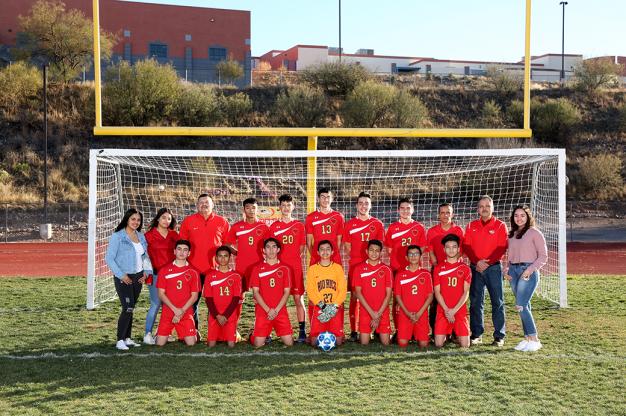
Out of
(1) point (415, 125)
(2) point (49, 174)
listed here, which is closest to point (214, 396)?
(2) point (49, 174)

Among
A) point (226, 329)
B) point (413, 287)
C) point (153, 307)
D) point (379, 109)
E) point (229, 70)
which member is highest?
point (229, 70)

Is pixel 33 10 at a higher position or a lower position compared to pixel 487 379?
higher

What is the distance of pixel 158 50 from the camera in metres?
30.3

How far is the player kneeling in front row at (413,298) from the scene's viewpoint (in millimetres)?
5852

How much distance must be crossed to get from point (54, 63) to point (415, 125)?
51.2 feet

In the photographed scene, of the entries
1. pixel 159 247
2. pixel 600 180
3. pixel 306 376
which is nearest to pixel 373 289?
pixel 306 376

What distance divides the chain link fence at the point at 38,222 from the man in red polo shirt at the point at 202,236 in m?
11.7

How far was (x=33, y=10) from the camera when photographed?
27.5 m

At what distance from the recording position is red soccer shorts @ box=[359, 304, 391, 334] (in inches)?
236

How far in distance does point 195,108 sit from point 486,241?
20.9 metres

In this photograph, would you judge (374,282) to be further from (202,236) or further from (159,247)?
(159,247)

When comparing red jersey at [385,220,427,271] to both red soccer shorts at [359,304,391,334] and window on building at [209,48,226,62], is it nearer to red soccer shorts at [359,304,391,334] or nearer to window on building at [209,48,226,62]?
red soccer shorts at [359,304,391,334]

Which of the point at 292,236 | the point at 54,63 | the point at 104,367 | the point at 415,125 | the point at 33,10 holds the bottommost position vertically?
the point at 104,367

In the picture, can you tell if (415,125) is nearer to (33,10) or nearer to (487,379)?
(33,10)
